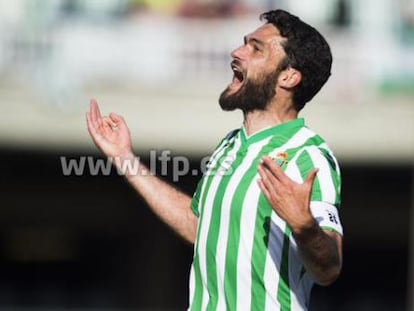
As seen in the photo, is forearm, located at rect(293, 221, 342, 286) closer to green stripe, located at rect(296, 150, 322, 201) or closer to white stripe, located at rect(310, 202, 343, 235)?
white stripe, located at rect(310, 202, 343, 235)

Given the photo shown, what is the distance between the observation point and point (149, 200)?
4934 millimetres

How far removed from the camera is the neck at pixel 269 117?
4.71m

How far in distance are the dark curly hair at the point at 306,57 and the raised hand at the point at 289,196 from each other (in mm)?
599

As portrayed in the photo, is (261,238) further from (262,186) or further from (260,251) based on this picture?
(262,186)

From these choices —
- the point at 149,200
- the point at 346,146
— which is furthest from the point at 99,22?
the point at 149,200

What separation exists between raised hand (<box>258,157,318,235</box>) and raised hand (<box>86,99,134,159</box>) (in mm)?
853

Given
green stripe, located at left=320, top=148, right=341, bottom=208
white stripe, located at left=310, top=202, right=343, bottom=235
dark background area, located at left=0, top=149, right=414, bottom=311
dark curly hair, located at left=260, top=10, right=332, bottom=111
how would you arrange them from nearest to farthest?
white stripe, located at left=310, top=202, right=343, bottom=235
green stripe, located at left=320, top=148, right=341, bottom=208
dark curly hair, located at left=260, top=10, right=332, bottom=111
dark background area, located at left=0, top=149, right=414, bottom=311

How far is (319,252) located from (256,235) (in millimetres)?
355

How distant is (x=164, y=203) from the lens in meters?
4.94

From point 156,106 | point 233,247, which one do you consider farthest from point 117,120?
point 156,106

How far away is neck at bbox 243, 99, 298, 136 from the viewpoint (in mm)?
4715

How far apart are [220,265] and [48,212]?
Answer: 12.8 metres

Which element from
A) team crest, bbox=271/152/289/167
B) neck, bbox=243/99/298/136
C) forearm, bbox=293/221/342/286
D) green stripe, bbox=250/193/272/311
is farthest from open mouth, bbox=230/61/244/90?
forearm, bbox=293/221/342/286

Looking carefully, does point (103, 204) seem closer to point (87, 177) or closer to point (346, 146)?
point (87, 177)
